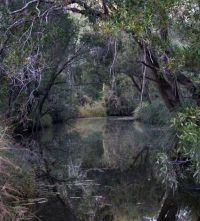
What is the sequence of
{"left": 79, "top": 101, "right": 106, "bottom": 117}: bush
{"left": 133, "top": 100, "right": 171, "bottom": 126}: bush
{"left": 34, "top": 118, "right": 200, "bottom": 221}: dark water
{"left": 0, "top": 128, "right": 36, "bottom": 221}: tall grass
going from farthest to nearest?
{"left": 79, "top": 101, "right": 106, "bottom": 117}: bush, {"left": 133, "top": 100, "right": 171, "bottom": 126}: bush, {"left": 34, "top": 118, "right": 200, "bottom": 221}: dark water, {"left": 0, "top": 128, "right": 36, "bottom": 221}: tall grass

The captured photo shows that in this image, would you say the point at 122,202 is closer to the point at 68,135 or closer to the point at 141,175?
the point at 141,175

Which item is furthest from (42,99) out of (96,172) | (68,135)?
(96,172)

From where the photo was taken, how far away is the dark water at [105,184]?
A: 9359mm

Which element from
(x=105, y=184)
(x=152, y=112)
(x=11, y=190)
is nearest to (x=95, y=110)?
(x=152, y=112)

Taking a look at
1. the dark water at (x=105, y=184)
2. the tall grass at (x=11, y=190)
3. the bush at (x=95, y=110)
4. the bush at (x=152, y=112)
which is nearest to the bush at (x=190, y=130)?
the dark water at (x=105, y=184)

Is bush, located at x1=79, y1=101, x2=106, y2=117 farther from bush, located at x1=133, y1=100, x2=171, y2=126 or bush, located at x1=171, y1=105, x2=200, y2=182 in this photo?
bush, located at x1=171, y1=105, x2=200, y2=182

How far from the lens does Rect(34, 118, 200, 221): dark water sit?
936 centimetres

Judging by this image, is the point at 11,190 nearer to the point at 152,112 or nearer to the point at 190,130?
the point at 190,130

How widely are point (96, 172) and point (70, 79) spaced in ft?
32.2

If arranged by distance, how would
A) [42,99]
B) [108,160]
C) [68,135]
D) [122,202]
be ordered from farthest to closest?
1. [68,135]
2. [42,99]
3. [108,160]
4. [122,202]

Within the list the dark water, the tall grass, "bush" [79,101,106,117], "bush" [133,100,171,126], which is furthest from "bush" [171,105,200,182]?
"bush" [79,101,106,117]

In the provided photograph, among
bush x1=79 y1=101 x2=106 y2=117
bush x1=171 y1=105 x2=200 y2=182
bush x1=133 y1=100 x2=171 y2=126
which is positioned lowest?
bush x1=79 y1=101 x2=106 y2=117

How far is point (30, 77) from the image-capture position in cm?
1095

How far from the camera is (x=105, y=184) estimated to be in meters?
11.9
